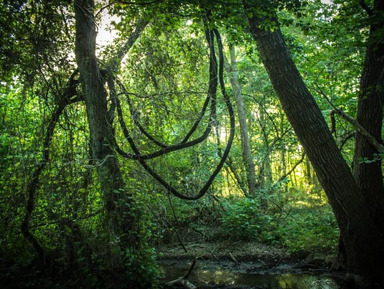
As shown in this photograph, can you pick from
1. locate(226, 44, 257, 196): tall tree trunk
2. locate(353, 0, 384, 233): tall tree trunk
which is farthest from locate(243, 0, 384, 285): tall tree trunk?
locate(226, 44, 257, 196): tall tree trunk

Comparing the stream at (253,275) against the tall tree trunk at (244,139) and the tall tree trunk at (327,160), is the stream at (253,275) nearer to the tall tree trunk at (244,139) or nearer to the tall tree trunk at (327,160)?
the tall tree trunk at (327,160)

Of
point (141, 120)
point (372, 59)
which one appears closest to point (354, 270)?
point (372, 59)

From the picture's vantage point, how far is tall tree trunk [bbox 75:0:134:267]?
315 centimetres

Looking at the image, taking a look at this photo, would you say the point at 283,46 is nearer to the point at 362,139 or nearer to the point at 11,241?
the point at 362,139

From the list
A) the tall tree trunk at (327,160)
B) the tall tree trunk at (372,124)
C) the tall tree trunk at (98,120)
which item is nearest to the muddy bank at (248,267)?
the tall tree trunk at (327,160)

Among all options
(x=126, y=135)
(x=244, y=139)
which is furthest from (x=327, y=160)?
(x=244, y=139)

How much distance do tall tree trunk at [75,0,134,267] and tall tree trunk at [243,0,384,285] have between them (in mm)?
2107

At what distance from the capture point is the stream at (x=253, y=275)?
4398mm

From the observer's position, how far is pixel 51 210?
2.97m

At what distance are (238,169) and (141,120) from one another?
24.4ft

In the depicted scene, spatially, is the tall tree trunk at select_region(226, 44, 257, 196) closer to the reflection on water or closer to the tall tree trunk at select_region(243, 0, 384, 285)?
the reflection on water

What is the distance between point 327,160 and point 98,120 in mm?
3143

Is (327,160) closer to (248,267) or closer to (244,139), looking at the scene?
(248,267)

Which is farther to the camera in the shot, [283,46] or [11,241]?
[283,46]
